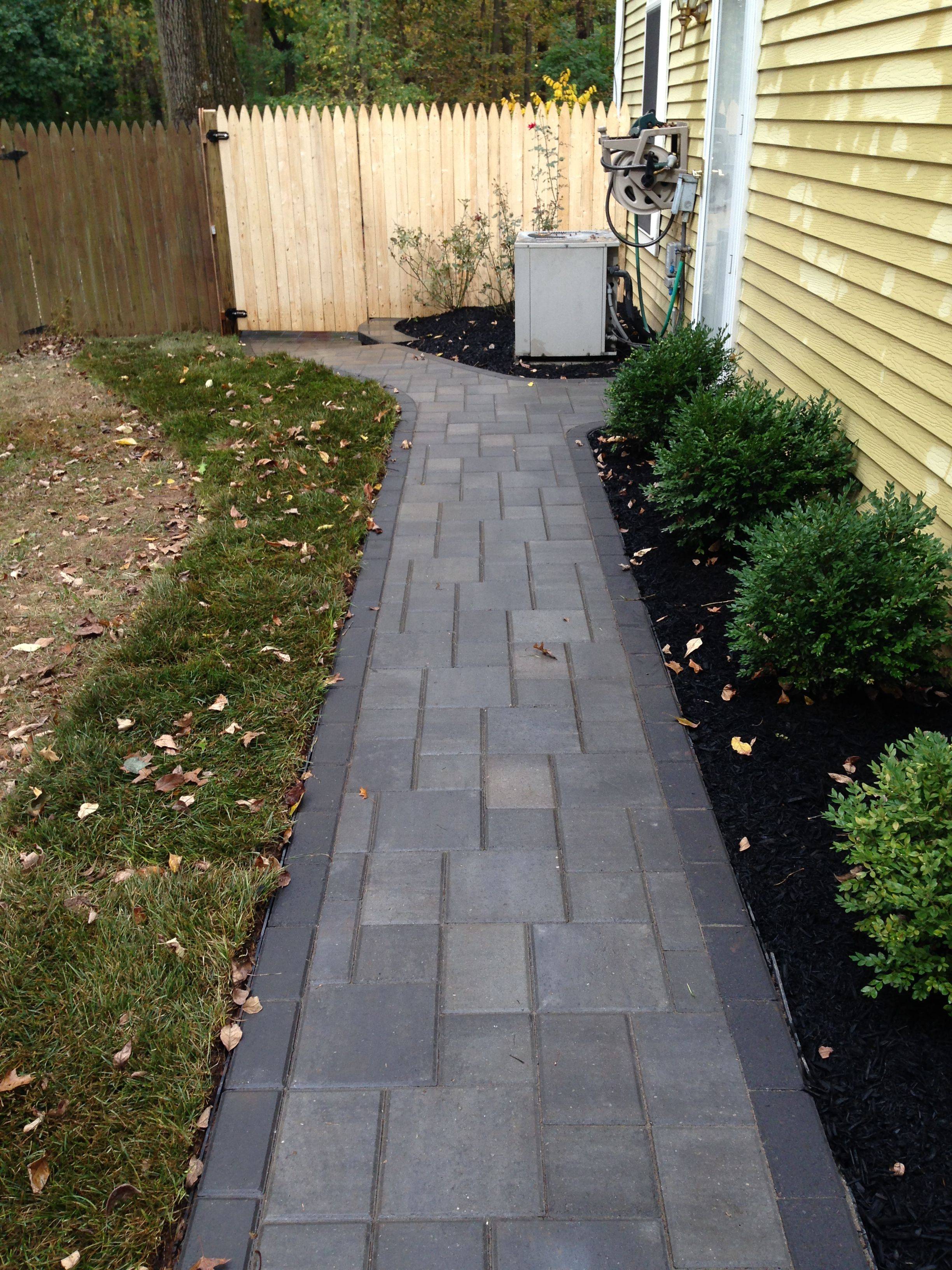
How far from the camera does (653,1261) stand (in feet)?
6.45

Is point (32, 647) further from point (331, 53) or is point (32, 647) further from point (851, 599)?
point (331, 53)

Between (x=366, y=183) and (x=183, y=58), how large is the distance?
3.62m

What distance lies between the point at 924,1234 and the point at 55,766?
116 inches

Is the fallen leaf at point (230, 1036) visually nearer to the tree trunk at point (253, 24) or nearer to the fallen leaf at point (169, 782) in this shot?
the fallen leaf at point (169, 782)

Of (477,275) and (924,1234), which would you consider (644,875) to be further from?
(477,275)

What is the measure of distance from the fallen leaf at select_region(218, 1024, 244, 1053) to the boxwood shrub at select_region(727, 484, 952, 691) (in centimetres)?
214

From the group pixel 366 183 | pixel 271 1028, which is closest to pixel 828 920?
pixel 271 1028

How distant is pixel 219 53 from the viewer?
12.1m

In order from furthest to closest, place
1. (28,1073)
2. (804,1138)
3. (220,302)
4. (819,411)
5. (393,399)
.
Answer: (220,302)
(393,399)
(819,411)
(28,1073)
(804,1138)

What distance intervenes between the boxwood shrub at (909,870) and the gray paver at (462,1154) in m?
0.89

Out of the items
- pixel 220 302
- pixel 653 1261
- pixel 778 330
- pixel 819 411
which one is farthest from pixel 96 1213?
pixel 220 302

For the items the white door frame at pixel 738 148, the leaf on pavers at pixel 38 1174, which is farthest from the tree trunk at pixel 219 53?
the leaf on pavers at pixel 38 1174

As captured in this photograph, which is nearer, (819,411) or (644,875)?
(644,875)

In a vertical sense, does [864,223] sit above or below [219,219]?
above
